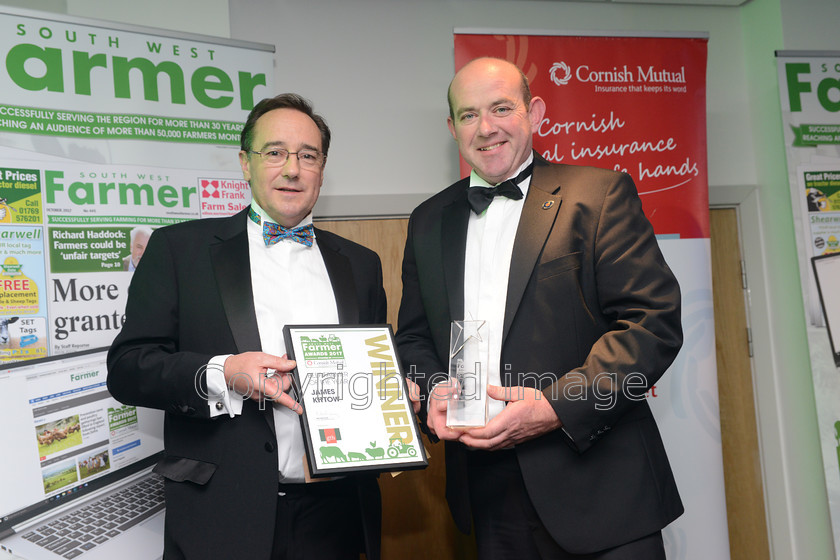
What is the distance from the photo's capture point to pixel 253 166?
7.07 ft

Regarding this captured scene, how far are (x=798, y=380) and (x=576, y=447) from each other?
2494mm

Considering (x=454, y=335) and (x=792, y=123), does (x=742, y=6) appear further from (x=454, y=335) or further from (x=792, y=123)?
(x=454, y=335)

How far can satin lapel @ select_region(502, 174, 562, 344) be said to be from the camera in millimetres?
1879

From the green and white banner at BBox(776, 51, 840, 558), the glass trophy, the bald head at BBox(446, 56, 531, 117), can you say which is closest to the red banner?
the green and white banner at BBox(776, 51, 840, 558)

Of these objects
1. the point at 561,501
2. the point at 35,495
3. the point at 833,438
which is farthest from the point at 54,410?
the point at 833,438

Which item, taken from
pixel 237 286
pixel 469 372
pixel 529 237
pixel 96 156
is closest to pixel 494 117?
pixel 529 237

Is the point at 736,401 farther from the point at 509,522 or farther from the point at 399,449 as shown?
the point at 399,449

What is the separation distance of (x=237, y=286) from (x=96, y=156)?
1222mm

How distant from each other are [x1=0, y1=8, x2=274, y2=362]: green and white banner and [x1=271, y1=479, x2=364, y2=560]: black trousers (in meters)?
1.28

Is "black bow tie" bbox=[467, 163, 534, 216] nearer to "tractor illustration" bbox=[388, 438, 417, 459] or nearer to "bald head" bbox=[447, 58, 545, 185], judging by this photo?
"bald head" bbox=[447, 58, 545, 185]

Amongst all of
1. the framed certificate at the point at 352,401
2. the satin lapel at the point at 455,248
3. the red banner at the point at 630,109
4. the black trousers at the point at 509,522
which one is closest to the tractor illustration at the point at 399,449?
the framed certificate at the point at 352,401

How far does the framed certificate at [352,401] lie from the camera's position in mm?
1773

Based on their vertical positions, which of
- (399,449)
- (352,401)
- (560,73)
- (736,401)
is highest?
(560,73)

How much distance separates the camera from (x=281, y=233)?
7.01 ft
